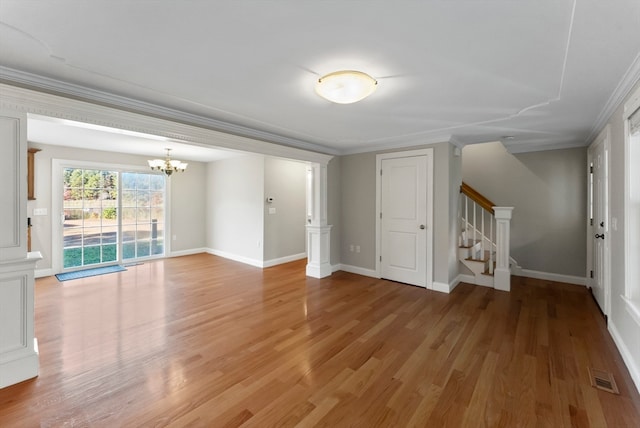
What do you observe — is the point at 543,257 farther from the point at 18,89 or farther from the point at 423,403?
the point at 18,89

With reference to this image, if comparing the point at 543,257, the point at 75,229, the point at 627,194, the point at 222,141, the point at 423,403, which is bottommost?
the point at 423,403

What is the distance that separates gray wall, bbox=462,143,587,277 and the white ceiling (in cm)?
209

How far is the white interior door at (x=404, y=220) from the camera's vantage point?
4.43 m

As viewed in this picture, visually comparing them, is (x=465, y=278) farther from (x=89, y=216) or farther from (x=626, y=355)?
(x=89, y=216)

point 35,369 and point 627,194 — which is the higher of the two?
point 627,194

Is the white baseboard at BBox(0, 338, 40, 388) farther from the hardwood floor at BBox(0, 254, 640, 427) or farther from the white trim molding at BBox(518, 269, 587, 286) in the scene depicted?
the white trim molding at BBox(518, 269, 587, 286)

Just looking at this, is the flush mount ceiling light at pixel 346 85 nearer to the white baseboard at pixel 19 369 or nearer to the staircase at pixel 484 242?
the white baseboard at pixel 19 369

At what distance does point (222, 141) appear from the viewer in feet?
11.4

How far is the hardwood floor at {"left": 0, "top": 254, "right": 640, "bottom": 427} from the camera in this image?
5.87ft

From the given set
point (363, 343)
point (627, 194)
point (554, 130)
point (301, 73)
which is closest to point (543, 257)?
point (554, 130)

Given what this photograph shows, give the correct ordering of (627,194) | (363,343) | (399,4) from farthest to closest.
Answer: (363,343) < (627,194) < (399,4)

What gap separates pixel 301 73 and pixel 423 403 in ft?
8.30

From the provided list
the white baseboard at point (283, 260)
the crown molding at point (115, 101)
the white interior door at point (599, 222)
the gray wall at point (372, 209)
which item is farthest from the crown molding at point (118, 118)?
the white interior door at point (599, 222)

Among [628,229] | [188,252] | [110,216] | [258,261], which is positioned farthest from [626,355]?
[110,216]
